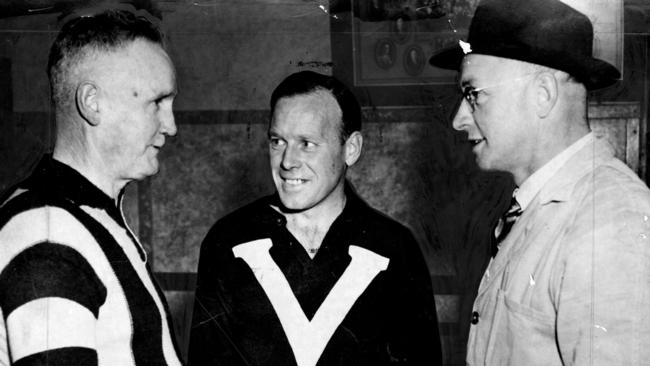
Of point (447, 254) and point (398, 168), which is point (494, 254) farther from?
point (447, 254)

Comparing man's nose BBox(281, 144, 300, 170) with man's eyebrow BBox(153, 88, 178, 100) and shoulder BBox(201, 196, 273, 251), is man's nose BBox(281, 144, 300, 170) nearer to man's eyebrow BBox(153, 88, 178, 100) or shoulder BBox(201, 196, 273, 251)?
shoulder BBox(201, 196, 273, 251)

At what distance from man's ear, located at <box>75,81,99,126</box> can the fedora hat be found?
2.43ft

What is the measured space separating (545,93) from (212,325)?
88 centimetres

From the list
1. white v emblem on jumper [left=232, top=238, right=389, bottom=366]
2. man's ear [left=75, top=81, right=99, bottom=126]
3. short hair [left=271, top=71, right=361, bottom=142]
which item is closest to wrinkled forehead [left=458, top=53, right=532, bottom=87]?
short hair [left=271, top=71, right=361, bottom=142]

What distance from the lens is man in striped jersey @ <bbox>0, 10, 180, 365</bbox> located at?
1.00 meters

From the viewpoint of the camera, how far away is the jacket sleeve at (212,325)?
4.77 ft

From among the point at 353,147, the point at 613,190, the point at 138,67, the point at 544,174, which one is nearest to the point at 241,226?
the point at 353,147

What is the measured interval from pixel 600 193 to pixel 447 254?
879 millimetres

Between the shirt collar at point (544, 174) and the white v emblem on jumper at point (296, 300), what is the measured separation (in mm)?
398

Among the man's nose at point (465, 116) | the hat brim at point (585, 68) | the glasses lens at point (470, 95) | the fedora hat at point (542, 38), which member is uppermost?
the fedora hat at point (542, 38)

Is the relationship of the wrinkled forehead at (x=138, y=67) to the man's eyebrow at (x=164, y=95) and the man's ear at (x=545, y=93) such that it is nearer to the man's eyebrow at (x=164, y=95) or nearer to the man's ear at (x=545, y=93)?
the man's eyebrow at (x=164, y=95)

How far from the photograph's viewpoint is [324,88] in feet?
5.00

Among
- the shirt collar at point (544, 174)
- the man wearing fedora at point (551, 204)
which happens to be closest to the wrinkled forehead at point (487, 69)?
the man wearing fedora at point (551, 204)

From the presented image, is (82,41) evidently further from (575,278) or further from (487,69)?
(575,278)
